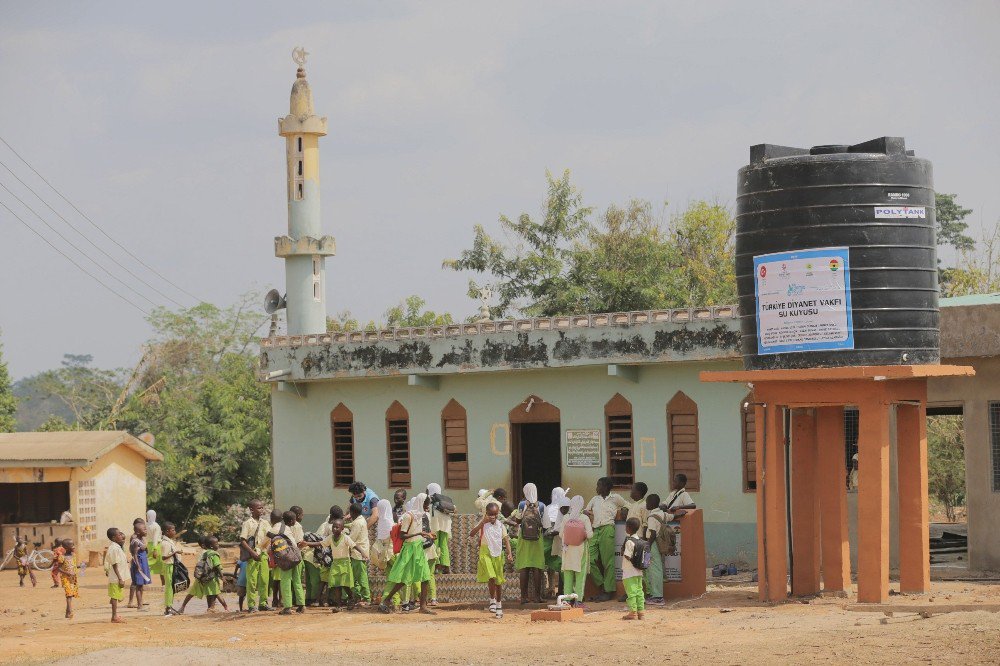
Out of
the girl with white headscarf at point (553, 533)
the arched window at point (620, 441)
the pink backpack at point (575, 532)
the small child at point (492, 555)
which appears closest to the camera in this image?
the pink backpack at point (575, 532)

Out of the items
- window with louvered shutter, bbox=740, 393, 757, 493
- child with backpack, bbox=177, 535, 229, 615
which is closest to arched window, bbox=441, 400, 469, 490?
window with louvered shutter, bbox=740, 393, 757, 493

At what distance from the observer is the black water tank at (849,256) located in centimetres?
1307

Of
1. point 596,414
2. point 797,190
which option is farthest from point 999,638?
point 596,414

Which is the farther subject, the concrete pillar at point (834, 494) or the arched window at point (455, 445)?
the arched window at point (455, 445)

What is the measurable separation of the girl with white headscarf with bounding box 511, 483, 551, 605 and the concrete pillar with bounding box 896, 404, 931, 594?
3.68m

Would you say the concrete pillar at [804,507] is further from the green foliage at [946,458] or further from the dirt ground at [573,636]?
the green foliage at [946,458]

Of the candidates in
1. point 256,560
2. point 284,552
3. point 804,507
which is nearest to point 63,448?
point 256,560

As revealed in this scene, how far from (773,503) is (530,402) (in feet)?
24.3

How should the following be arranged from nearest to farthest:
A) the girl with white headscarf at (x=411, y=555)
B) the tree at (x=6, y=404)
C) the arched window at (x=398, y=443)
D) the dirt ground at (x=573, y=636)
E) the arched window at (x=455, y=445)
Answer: the dirt ground at (x=573, y=636) → the girl with white headscarf at (x=411, y=555) → the arched window at (x=455, y=445) → the arched window at (x=398, y=443) → the tree at (x=6, y=404)

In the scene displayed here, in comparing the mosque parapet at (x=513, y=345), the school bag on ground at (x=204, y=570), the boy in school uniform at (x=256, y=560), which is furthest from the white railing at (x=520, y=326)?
the school bag on ground at (x=204, y=570)

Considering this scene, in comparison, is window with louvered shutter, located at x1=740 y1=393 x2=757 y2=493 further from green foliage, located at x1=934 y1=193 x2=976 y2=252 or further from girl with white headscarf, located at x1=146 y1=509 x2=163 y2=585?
green foliage, located at x1=934 y1=193 x2=976 y2=252

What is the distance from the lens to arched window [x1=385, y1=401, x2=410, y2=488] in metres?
22.3

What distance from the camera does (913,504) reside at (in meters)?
13.7

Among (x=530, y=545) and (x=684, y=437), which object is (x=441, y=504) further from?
(x=684, y=437)
